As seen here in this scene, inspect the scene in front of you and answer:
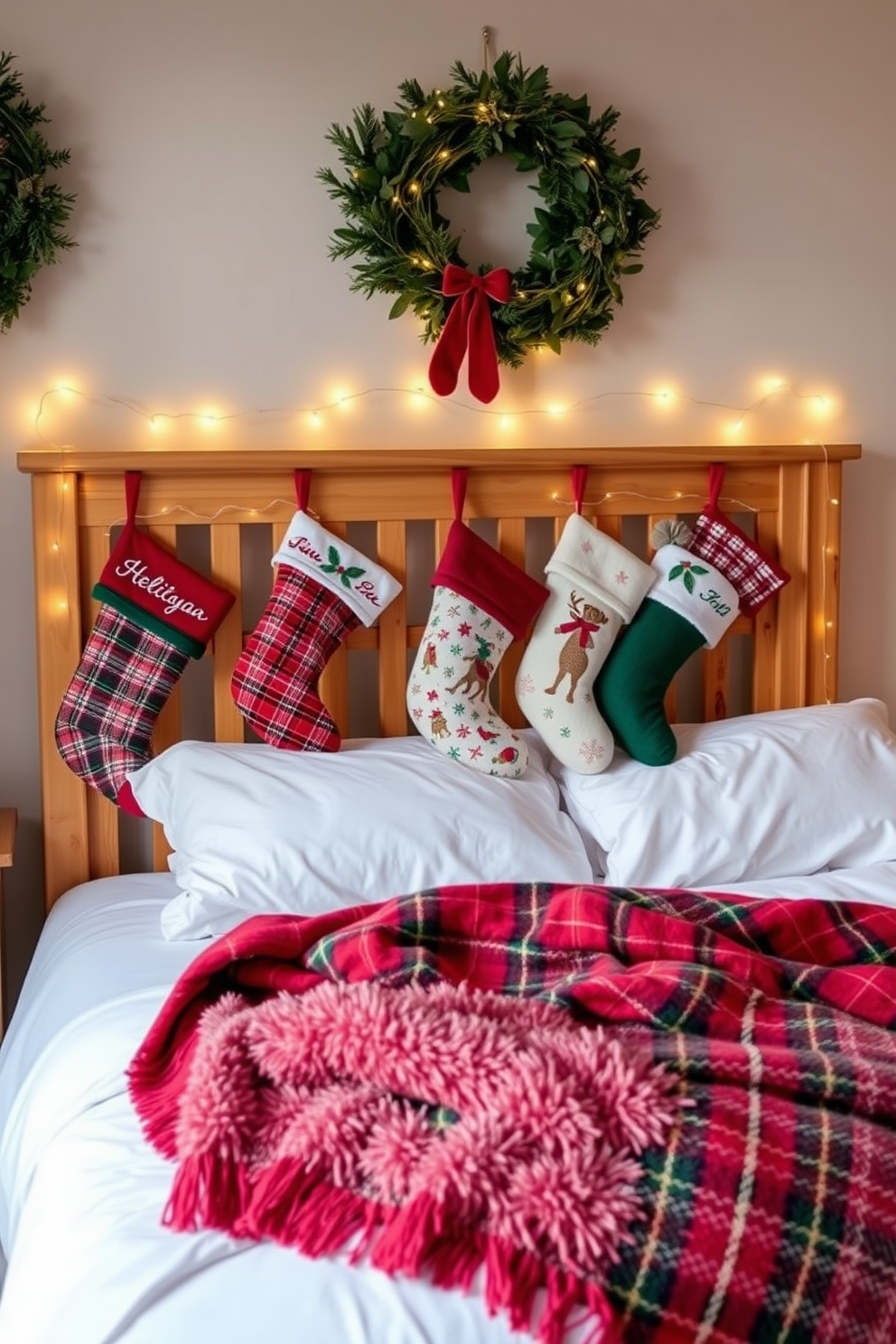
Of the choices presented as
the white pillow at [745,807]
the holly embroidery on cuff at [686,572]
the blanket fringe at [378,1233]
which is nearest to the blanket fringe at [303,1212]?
the blanket fringe at [378,1233]

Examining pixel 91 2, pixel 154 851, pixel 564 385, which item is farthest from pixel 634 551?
pixel 91 2

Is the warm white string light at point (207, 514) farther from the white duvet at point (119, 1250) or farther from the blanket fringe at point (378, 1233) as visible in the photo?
the blanket fringe at point (378, 1233)

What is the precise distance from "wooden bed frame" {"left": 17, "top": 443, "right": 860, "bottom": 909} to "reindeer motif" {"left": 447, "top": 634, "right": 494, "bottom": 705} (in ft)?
0.55

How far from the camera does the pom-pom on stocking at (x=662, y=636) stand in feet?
7.27

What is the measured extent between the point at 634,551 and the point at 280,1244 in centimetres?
175

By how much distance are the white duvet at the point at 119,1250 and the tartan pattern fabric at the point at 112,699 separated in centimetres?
47

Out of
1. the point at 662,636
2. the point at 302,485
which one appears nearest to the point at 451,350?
the point at 302,485

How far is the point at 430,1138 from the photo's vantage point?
1.08m

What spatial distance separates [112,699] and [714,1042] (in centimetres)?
128

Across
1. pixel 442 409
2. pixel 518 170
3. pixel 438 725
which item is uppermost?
pixel 518 170

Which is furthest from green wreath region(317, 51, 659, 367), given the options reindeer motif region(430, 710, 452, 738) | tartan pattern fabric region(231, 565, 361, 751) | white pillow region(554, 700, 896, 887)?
white pillow region(554, 700, 896, 887)

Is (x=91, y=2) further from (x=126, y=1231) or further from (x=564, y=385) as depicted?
(x=126, y=1231)

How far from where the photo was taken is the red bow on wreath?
7.42ft

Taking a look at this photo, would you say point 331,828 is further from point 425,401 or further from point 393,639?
point 425,401
